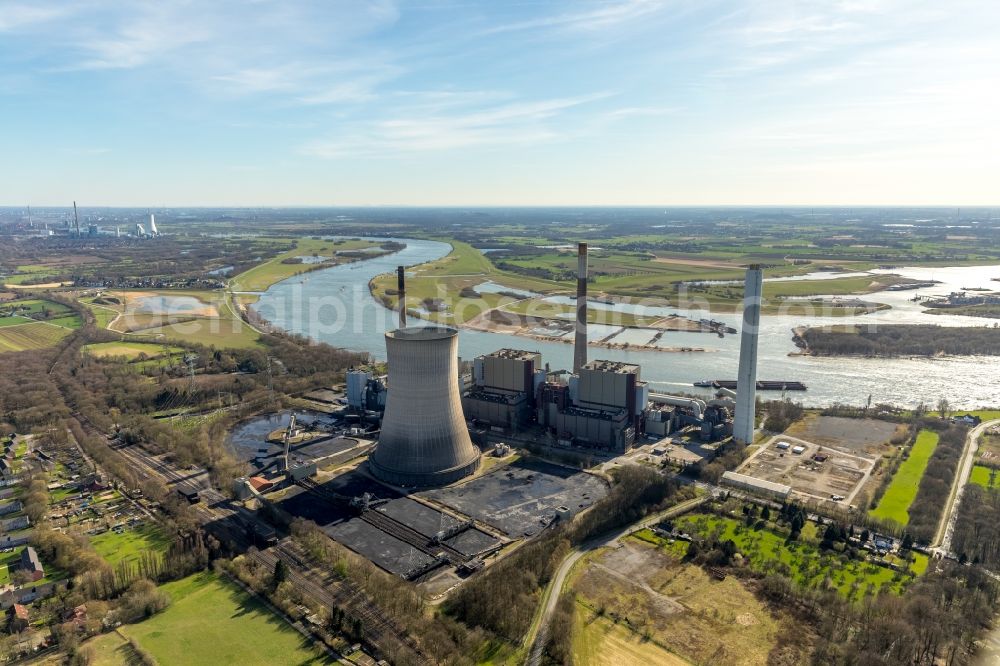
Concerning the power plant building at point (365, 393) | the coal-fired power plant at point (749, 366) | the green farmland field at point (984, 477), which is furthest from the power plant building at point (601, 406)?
the green farmland field at point (984, 477)

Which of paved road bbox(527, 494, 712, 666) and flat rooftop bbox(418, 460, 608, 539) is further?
flat rooftop bbox(418, 460, 608, 539)

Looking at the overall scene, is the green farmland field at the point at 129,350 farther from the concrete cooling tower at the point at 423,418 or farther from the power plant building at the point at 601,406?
the power plant building at the point at 601,406

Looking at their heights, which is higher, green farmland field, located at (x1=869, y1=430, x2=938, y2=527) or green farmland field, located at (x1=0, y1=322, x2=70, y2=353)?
green farmland field, located at (x1=0, y1=322, x2=70, y2=353)

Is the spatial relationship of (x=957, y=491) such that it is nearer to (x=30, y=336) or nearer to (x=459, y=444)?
(x=459, y=444)

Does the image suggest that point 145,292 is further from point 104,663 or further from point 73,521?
point 104,663

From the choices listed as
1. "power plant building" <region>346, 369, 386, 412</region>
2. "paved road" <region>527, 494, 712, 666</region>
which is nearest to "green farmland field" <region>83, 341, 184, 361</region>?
"power plant building" <region>346, 369, 386, 412</region>

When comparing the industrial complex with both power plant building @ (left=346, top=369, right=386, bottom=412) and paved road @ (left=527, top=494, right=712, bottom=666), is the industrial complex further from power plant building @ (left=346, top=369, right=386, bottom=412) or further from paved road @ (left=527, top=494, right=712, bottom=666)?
paved road @ (left=527, top=494, right=712, bottom=666)
